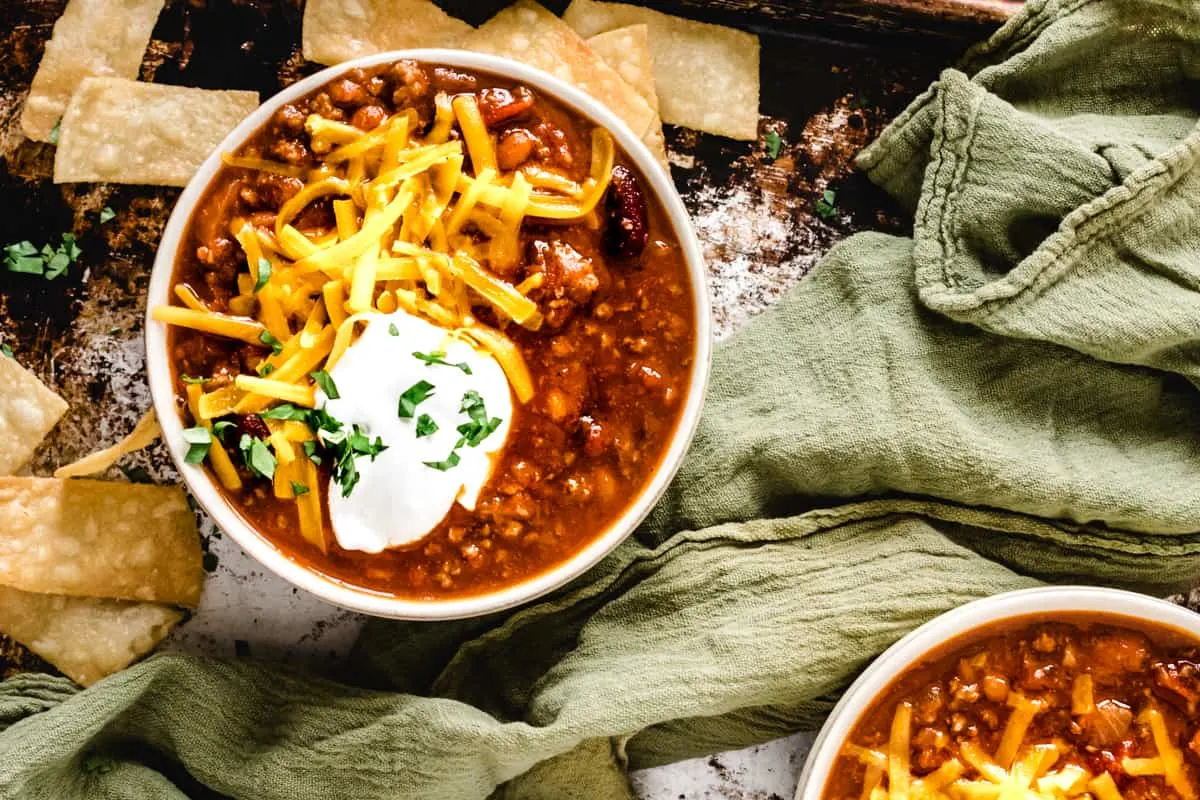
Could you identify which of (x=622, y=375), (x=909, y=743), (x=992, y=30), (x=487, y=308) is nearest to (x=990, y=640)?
(x=909, y=743)

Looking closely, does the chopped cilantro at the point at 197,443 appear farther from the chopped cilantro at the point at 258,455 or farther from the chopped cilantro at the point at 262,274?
the chopped cilantro at the point at 262,274

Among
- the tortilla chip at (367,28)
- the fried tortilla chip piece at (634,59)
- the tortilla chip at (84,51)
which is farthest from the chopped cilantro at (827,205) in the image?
the tortilla chip at (84,51)

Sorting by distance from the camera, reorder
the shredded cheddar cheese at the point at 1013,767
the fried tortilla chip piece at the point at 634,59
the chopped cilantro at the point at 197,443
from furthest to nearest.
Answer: the fried tortilla chip piece at the point at 634,59, the shredded cheddar cheese at the point at 1013,767, the chopped cilantro at the point at 197,443

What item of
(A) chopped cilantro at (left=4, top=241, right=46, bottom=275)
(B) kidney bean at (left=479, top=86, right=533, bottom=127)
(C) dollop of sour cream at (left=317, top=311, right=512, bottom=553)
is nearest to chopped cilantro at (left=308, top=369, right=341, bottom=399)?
(C) dollop of sour cream at (left=317, top=311, right=512, bottom=553)

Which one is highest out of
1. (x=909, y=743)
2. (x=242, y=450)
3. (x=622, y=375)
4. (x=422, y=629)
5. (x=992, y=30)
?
(x=992, y=30)

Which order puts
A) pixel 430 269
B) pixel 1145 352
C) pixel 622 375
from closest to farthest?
pixel 430 269, pixel 622 375, pixel 1145 352

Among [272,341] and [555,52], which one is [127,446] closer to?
[272,341]

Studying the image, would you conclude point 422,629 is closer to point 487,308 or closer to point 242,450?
point 242,450
